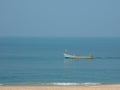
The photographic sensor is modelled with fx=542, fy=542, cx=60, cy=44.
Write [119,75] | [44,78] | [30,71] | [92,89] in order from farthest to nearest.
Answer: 1. [30,71]
2. [119,75]
3. [44,78]
4. [92,89]

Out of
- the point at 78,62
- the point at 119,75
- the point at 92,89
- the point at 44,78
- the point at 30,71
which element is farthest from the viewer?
the point at 78,62

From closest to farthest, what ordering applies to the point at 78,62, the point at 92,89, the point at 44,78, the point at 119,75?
the point at 92,89 → the point at 44,78 → the point at 119,75 → the point at 78,62

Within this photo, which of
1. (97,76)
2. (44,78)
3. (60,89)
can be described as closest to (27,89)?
(60,89)

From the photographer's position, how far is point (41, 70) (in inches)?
1823

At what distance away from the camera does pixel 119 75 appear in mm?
41562

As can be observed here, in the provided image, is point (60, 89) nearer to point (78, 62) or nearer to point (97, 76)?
point (97, 76)

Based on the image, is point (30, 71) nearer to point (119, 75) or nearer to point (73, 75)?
point (73, 75)

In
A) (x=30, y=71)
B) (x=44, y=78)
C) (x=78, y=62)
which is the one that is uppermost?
(x=78, y=62)

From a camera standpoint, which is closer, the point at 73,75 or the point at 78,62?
the point at 73,75

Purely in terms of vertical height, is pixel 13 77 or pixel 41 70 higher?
pixel 41 70

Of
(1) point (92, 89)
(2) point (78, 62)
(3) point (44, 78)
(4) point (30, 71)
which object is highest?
(2) point (78, 62)

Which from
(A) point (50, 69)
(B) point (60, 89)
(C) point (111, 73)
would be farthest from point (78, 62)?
(B) point (60, 89)

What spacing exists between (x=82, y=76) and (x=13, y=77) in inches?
208

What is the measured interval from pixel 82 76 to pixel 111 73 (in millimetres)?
3344
